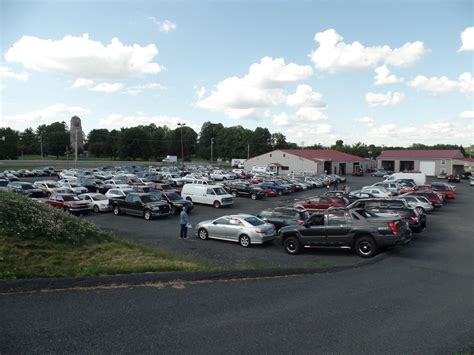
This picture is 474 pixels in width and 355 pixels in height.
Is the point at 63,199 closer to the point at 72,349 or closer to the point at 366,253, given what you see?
the point at 366,253

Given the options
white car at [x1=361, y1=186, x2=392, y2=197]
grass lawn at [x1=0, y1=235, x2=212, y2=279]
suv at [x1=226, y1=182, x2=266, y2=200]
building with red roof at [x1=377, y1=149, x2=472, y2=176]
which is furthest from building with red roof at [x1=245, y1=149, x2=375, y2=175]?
grass lawn at [x1=0, y1=235, x2=212, y2=279]

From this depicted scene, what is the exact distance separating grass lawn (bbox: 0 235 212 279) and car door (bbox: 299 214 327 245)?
498 cm

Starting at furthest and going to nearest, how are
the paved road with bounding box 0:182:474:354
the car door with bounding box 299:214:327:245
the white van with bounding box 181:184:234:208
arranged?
the white van with bounding box 181:184:234:208, the car door with bounding box 299:214:327:245, the paved road with bounding box 0:182:474:354

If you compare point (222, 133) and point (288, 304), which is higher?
point (222, 133)

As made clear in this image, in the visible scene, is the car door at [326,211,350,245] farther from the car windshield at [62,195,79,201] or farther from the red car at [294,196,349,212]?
the car windshield at [62,195,79,201]

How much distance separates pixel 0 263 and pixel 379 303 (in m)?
9.43

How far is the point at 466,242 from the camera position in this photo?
17297mm

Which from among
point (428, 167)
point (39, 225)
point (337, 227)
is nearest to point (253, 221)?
point (337, 227)

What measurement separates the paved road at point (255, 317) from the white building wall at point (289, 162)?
207ft

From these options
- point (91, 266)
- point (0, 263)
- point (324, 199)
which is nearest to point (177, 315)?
point (91, 266)

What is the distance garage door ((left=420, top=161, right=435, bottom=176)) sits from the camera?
248 feet

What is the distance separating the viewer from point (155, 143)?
456 ft

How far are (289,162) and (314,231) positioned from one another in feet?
206

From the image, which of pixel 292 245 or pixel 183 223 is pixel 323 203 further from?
pixel 183 223
